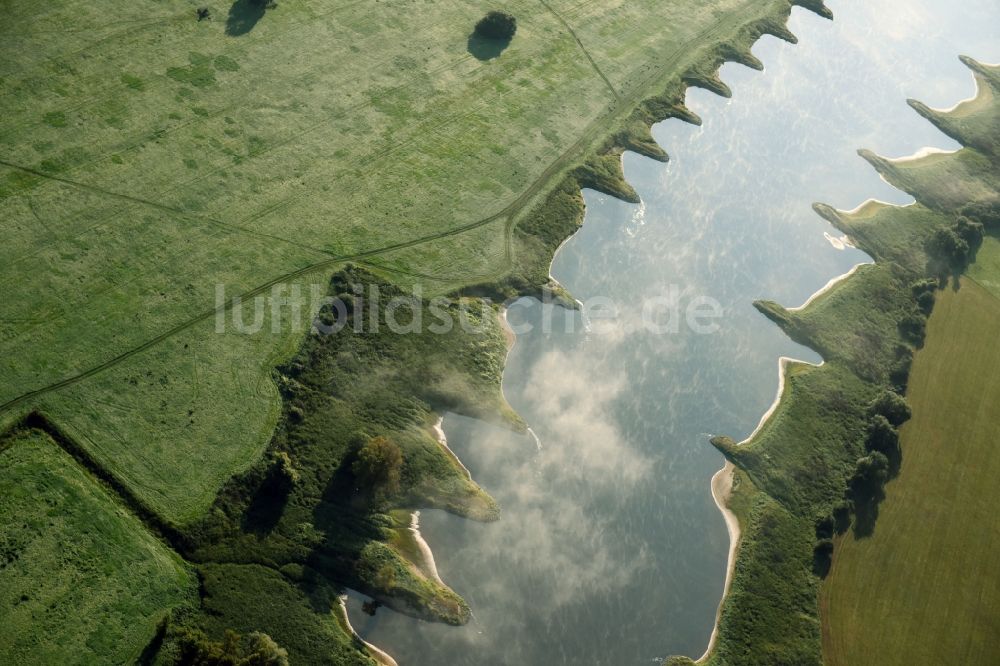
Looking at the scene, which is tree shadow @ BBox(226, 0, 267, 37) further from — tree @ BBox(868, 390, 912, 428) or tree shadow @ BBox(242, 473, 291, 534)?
tree @ BBox(868, 390, 912, 428)

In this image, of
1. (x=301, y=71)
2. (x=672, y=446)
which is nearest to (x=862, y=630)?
(x=672, y=446)

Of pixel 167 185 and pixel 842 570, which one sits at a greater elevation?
pixel 167 185

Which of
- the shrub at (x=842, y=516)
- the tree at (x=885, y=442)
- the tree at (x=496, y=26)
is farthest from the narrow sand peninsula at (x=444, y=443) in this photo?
the tree at (x=496, y=26)

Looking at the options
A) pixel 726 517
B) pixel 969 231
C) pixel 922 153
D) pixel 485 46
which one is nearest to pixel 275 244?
pixel 485 46

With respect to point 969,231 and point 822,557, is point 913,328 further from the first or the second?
point 822,557

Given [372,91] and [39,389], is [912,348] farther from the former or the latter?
[39,389]

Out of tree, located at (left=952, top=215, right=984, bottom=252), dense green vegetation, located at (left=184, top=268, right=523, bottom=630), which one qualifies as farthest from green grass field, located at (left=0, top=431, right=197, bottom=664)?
→ tree, located at (left=952, top=215, right=984, bottom=252)
